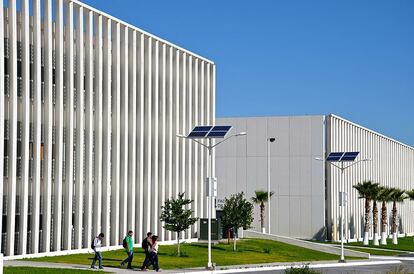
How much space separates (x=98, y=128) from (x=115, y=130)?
242 centimetres

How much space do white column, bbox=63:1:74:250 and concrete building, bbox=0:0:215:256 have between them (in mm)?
57

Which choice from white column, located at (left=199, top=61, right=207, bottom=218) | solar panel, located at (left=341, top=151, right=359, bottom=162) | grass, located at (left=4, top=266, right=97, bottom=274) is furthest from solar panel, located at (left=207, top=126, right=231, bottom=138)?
white column, located at (left=199, top=61, right=207, bottom=218)

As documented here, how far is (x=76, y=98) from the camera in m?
51.3

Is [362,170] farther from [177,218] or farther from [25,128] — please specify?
[25,128]

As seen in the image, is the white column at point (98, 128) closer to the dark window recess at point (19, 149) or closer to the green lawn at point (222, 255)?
the green lawn at point (222, 255)

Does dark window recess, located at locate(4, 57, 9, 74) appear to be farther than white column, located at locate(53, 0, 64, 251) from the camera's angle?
No

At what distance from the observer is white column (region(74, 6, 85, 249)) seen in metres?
50.8

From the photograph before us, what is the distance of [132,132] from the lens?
57781 mm

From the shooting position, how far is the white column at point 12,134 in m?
44.1

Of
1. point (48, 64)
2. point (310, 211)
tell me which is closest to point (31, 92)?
point (48, 64)

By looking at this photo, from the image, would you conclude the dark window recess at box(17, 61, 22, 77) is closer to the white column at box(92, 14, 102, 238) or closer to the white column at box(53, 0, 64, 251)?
the white column at box(53, 0, 64, 251)

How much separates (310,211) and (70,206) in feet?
146

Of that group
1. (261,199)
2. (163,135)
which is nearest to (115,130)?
(163,135)

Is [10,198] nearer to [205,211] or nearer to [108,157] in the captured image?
[108,157]
